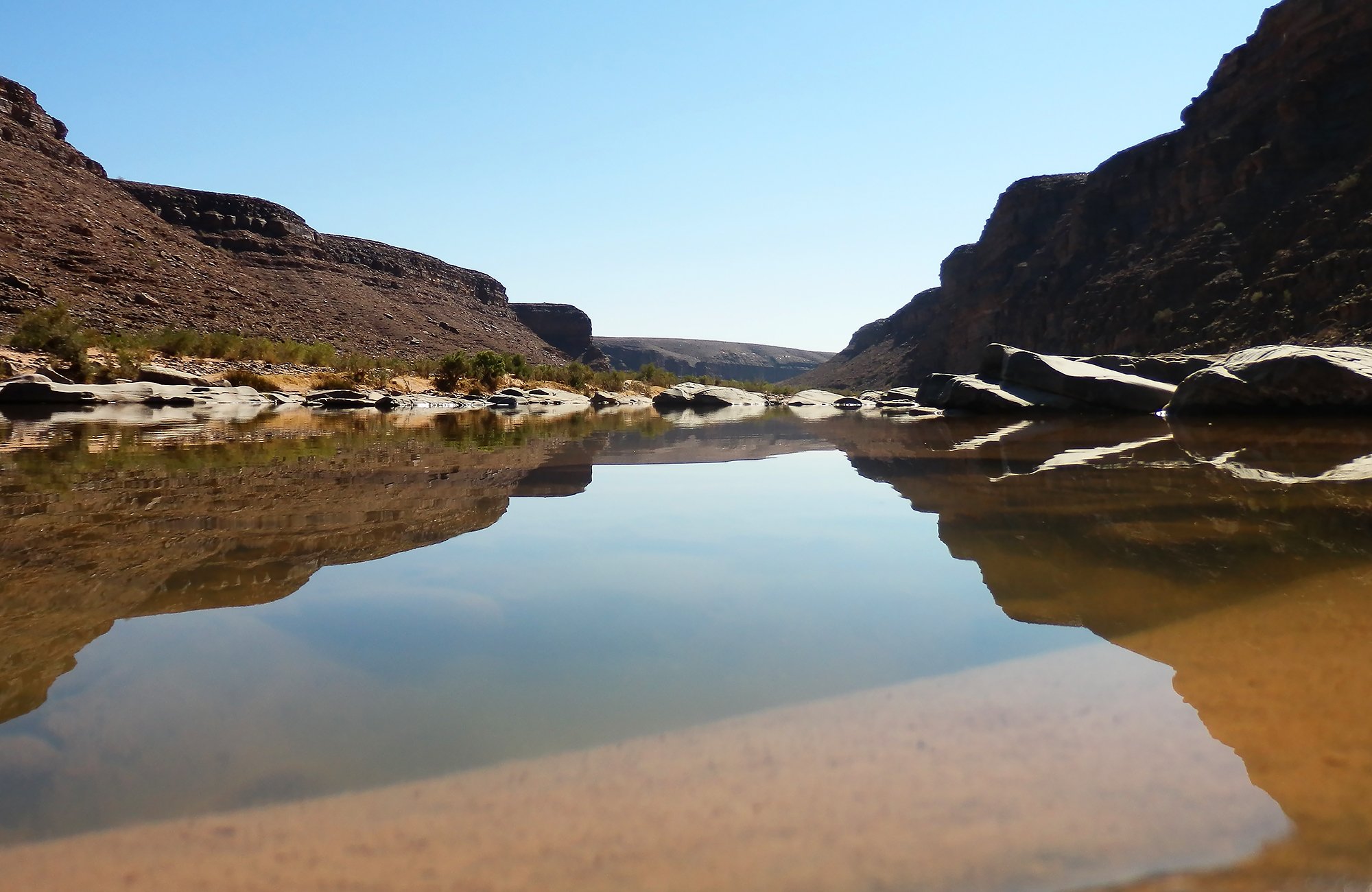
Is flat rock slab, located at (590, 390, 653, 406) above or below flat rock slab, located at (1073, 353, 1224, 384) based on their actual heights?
below

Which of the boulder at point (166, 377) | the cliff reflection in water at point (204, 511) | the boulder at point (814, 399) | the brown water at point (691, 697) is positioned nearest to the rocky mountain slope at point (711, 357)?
the boulder at point (814, 399)

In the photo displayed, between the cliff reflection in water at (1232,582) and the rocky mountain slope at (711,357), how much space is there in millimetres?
136468

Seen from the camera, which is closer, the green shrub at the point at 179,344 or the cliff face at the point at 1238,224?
the green shrub at the point at 179,344

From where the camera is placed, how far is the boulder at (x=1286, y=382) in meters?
13.6

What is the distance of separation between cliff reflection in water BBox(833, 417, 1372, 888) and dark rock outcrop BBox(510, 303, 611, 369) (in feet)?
344

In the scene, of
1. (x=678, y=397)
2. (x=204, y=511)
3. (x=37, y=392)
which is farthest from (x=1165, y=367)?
(x=37, y=392)

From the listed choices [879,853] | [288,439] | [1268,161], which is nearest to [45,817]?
[879,853]

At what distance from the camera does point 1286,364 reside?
1425 centimetres

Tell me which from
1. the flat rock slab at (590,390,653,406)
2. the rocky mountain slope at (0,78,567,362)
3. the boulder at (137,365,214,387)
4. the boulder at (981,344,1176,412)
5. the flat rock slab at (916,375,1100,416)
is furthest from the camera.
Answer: the flat rock slab at (590,390,653,406)

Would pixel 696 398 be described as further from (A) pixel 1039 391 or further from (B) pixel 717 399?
(A) pixel 1039 391

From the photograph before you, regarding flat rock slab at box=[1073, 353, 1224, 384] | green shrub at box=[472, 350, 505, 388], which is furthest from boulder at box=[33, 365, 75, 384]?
flat rock slab at box=[1073, 353, 1224, 384]

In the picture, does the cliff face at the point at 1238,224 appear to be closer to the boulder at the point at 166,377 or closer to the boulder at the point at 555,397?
the boulder at the point at 555,397

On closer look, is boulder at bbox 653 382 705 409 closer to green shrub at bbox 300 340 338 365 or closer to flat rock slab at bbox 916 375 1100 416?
flat rock slab at bbox 916 375 1100 416

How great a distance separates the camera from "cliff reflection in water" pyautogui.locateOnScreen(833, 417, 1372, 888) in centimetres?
175
